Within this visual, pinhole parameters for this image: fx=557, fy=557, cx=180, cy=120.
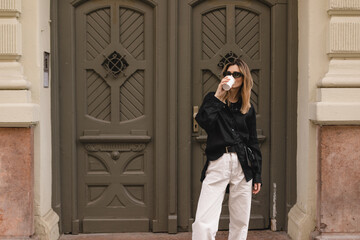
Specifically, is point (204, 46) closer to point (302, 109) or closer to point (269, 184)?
point (302, 109)

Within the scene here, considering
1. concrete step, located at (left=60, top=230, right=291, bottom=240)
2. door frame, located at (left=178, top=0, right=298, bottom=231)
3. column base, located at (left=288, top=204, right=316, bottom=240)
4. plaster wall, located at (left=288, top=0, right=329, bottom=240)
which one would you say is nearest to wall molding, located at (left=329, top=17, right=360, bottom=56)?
plaster wall, located at (left=288, top=0, right=329, bottom=240)

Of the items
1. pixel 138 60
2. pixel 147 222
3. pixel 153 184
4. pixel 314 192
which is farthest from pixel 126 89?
pixel 314 192

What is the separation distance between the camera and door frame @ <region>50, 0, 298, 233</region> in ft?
19.6

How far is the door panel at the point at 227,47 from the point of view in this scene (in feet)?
20.0

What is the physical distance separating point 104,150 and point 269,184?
187 cm

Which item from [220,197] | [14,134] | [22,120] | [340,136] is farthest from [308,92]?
[14,134]

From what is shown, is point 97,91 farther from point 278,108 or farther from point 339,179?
point 339,179

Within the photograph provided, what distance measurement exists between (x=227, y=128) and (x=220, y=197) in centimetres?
57

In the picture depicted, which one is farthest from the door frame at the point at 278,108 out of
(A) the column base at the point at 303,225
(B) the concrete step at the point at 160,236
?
(A) the column base at the point at 303,225

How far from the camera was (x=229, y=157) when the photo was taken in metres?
4.56

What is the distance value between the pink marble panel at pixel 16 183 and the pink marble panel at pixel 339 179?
2.87 meters

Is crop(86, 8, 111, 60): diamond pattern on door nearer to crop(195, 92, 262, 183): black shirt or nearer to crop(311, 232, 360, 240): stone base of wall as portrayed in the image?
crop(195, 92, 262, 183): black shirt

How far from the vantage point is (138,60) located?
20.0 ft

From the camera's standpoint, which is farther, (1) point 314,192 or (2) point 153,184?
(2) point 153,184
